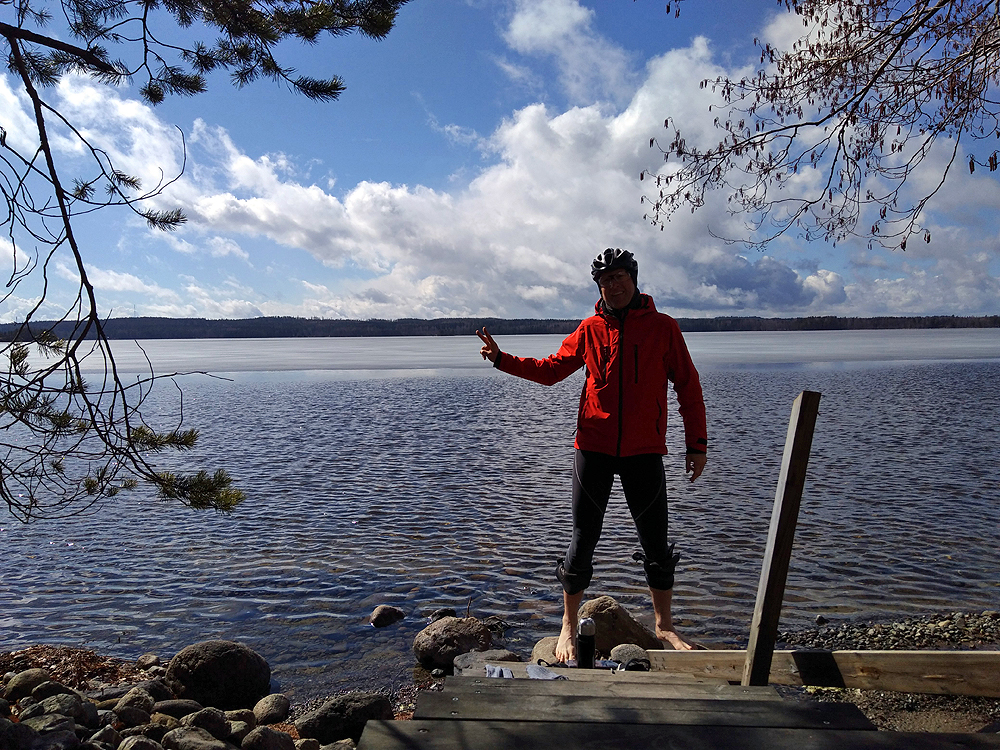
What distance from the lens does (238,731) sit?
4387mm

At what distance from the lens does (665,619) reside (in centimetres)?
471

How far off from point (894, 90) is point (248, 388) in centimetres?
3196

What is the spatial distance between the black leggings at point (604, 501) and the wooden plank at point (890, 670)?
852mm

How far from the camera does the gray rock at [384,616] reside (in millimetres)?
6309

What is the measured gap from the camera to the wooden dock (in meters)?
2.30

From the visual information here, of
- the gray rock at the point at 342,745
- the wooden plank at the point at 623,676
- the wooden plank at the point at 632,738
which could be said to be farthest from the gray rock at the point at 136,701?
the wooden plank at the point at 632,738

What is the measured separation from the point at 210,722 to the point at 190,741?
0.40 meters

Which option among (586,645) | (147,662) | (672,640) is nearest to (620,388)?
(586,645)

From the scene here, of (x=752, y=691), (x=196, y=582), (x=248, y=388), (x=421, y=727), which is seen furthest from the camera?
(x=248, y=388)

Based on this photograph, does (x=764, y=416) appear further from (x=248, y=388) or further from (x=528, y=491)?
(x=248, y=388)

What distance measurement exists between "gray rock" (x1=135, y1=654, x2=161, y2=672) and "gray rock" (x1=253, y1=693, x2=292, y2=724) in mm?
1168

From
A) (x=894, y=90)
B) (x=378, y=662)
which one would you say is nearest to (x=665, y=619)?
(x=378, y=662)

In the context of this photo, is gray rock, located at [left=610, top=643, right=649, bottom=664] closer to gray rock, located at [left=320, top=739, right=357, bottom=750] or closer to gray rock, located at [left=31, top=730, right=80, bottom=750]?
gray rock, located at [left=320, top=739, right=357, bottom=750]

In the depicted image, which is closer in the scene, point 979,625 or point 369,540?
point 979,625
